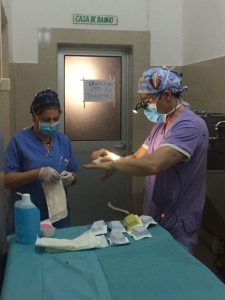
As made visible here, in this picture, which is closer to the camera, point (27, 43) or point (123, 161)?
point (123, 161)

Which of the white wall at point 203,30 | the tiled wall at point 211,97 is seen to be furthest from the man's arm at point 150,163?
the white wall at point 203,30

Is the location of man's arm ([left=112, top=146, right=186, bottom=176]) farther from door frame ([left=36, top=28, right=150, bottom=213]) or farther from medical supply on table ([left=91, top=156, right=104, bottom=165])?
door frame ([left=36, top=28, right=150, bottom=213])

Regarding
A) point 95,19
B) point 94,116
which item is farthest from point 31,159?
point 95,19

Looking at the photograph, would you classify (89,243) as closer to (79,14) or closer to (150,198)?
(150,198)

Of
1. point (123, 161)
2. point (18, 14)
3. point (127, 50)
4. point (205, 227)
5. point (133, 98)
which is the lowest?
point (205, 227)

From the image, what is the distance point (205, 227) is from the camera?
2.52 meters

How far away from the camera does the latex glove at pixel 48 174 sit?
73.6 inches

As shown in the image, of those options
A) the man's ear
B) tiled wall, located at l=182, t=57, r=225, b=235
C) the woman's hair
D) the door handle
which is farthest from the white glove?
the door handle

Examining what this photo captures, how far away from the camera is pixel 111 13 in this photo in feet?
10.6

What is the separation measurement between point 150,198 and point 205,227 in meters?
0.68

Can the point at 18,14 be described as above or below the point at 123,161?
above

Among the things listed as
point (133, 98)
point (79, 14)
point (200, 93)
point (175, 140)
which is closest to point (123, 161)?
point (175, 140)

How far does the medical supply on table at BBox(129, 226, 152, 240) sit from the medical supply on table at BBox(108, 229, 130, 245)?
0.05 metres

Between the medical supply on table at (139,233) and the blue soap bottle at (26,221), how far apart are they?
0.39 meters
